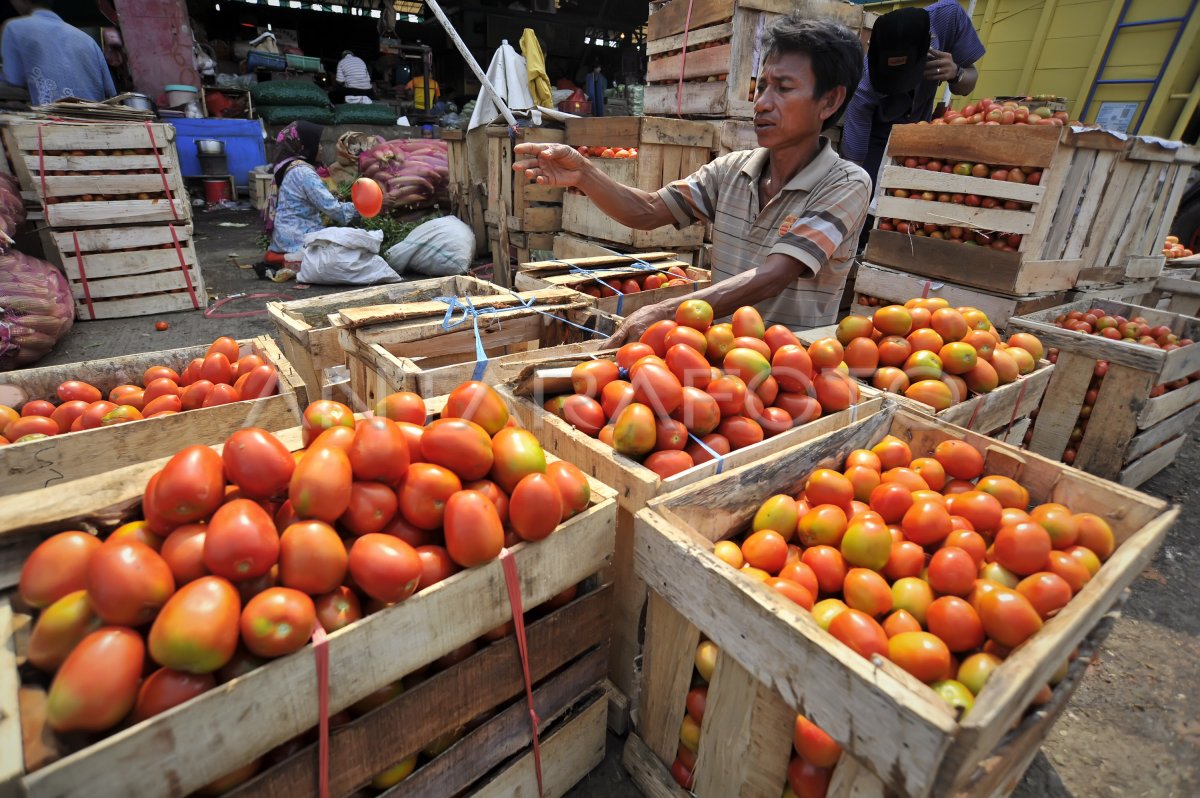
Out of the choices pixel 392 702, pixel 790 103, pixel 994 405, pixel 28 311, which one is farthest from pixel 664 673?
pixel 28 311

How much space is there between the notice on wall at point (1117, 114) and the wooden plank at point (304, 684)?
11257 mm

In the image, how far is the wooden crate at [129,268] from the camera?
616 centimetres

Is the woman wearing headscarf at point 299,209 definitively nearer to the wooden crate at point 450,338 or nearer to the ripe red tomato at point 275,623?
the wooden crate at point 450,338

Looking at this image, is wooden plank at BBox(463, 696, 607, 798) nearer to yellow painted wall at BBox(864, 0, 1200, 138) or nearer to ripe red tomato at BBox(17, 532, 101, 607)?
ripe red tomato at BBox(17, 532, 101, 607)

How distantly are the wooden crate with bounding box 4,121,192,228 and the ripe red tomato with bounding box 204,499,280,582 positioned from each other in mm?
6865

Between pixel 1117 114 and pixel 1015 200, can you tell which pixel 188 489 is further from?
pixel 1117 114

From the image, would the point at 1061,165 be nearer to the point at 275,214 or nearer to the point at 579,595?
the point at 579,595

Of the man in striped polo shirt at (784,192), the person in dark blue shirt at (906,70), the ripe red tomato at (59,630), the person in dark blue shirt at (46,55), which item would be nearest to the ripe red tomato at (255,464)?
the ripe red tomato at (59,630)

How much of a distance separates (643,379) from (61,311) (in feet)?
20.1

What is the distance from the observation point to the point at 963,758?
1.10 m

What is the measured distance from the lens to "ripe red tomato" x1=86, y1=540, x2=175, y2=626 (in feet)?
3.70

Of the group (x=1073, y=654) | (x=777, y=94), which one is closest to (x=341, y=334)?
(x=777, y=94)

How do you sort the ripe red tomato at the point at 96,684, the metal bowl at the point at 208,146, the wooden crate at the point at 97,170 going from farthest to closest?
the metal bowl at the point at 208,146 → the wooden crate at the point at 97,170 → the ripe red tomato at the point at 96,684

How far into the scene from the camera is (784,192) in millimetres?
3164
